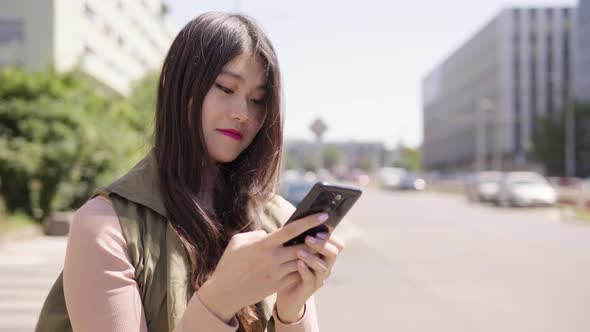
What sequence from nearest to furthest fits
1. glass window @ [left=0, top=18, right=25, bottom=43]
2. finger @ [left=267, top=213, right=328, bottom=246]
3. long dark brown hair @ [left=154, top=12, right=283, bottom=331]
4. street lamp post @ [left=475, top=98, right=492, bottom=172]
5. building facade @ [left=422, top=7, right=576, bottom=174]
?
finger @ [left=267, top=213, right=328, bottom=246]
long dark brown hair @ [left=154, top=12, right=283, bottom=331]
glass window @ [left=0, top=18, right=25, bottom=43]
building facade @ [left=422, top=7, right=576, bottom=174]
street lamp post @ [left=475, top=98, right=492, bottom=172]

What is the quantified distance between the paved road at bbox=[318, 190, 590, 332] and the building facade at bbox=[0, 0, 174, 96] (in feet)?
34.6

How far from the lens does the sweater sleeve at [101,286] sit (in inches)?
51.4

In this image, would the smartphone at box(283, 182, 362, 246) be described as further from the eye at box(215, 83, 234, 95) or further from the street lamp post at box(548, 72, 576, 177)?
the street lamp post at box(548, 72, 576, 177)

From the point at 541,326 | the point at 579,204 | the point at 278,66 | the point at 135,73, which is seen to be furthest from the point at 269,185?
the point at 135,73

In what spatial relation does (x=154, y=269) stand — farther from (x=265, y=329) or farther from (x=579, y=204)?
(x=579, y=204)

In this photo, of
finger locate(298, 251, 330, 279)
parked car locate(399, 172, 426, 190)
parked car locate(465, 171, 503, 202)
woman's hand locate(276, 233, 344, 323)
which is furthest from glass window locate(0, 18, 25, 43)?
parked car locate(399, 172, 426, 190)

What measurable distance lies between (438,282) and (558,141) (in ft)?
196

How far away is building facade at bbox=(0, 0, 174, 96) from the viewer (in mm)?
27953

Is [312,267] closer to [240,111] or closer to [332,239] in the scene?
[332,239]

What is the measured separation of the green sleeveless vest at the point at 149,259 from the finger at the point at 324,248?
0.32 m

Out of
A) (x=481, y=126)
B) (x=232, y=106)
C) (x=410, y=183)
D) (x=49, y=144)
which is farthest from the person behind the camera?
(x=481, y=126)

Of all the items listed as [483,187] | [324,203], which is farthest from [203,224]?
[483,187]

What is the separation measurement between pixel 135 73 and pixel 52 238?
28972mm

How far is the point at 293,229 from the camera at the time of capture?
1.20 meters
